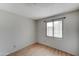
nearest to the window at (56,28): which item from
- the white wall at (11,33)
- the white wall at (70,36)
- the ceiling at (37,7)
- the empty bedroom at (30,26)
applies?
the empty bedroom at (30,26)

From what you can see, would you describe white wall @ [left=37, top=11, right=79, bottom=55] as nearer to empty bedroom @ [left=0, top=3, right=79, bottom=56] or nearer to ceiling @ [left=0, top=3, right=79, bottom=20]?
empty bedroom @ [left=0, top=3, right=79, bottom=56]

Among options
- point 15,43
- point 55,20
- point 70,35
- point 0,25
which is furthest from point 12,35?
point 70,35

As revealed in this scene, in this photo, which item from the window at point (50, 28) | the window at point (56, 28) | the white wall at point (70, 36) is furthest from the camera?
the window at point (50, 28)

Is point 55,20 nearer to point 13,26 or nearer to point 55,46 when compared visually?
point 55,46

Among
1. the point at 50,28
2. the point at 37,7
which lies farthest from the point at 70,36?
the point at 37,7

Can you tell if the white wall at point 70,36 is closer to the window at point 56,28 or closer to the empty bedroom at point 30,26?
the empty bedroom at point 30,26

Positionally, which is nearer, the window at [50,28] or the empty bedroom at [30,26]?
the empty bedroom at [30,26]

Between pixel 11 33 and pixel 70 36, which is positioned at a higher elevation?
pixel 11 33

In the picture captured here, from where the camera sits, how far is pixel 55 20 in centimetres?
217

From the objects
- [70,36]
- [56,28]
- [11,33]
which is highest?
[56,28]

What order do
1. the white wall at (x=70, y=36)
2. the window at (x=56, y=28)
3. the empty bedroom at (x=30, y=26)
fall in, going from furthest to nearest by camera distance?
the window at (x=56, y=28) < the white wall at (x=70, y=36) < the empty bedroom at (x=30, y=26)

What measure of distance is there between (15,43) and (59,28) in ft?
5.41

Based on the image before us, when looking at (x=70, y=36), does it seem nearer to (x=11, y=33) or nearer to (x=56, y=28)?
(x=56, y=28)

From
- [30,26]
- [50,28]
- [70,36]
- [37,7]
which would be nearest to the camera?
[37,7]
